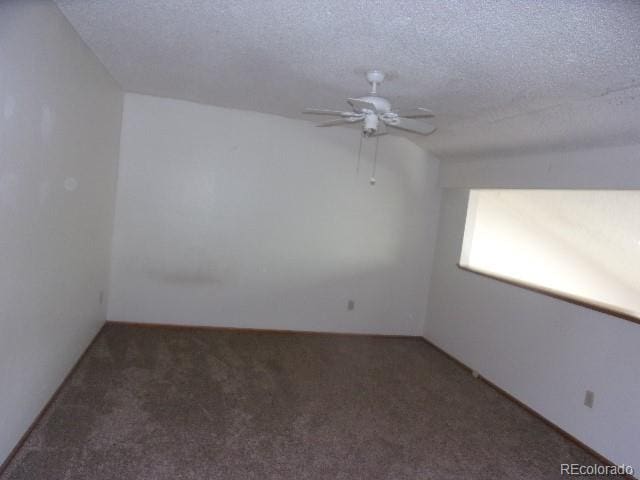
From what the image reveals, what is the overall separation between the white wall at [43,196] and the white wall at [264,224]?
880 mm

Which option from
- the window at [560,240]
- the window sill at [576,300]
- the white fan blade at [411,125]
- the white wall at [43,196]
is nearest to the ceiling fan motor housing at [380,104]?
the white fan blade at [411,125]

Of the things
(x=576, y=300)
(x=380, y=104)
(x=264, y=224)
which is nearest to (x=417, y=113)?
(x=380, y=104)

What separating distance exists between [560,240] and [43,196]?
17.0ft

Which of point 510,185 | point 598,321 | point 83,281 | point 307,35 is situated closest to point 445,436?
point 598,321

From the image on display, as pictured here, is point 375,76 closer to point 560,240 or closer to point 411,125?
point 411,125

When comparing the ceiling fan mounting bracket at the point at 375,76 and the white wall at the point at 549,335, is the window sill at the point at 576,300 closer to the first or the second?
the white wall at the point at 549,335

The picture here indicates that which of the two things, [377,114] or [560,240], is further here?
[560,240]

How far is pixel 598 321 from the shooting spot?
3.17 meters

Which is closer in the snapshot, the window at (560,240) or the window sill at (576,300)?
the window sill at (576,300)

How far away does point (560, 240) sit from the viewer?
208 inches

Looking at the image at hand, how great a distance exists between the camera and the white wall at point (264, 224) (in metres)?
4.60

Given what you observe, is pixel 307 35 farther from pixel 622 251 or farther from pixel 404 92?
pixel 622 251

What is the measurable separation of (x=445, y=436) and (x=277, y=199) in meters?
2.88

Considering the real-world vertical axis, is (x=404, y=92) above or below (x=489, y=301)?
above
